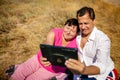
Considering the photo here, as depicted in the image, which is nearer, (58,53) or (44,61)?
(58,53)

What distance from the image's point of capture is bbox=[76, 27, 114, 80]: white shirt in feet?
8.82

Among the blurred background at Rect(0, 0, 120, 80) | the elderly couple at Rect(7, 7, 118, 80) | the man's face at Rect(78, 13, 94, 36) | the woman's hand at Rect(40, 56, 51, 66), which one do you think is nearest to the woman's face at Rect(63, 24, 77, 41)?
the elderly couple at Rect(7, 7, 118, 80)

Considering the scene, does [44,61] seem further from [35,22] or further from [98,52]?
[35,22]

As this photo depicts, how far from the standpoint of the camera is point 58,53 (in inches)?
106

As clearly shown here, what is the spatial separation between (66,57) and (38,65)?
0.57 meters

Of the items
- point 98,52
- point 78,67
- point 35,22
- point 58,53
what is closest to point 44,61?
point 58,53

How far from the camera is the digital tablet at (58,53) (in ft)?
8.48

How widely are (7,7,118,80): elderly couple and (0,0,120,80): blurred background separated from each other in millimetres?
868

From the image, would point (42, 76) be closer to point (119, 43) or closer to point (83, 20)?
point (83, 20)

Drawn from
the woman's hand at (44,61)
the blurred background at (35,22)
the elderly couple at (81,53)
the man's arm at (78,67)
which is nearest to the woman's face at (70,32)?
the elderly couple at (81,53)

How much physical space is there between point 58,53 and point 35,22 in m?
2.30

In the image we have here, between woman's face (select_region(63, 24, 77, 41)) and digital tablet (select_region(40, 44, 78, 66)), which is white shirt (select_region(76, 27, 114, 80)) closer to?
woman's face (select_region(63, 24, 77, 41))

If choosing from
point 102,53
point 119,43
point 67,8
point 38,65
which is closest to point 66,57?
point 102,53

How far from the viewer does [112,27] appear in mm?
5070
